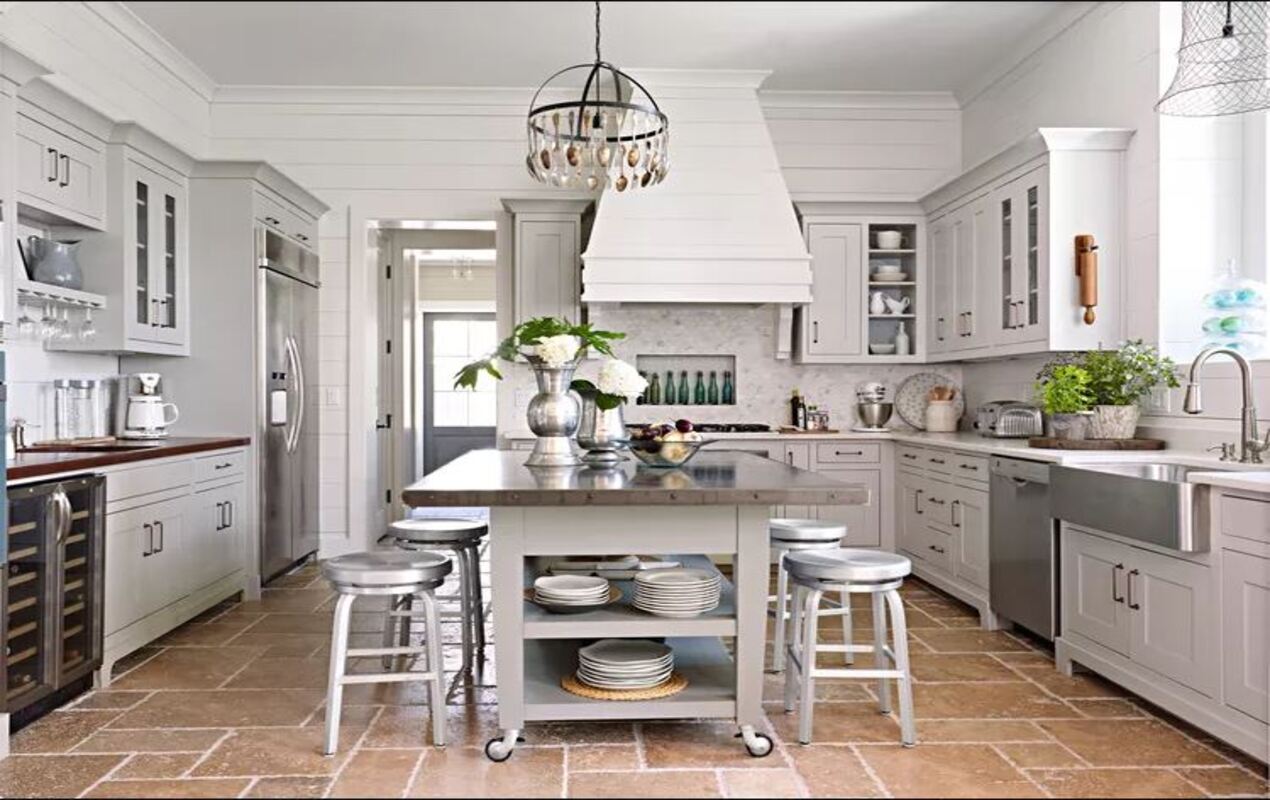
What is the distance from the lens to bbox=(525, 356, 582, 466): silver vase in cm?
331

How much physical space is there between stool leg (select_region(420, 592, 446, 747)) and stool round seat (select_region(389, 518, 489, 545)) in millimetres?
593

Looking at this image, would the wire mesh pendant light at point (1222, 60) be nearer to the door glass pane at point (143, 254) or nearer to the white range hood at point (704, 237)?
the white range hood at point (704, 237)

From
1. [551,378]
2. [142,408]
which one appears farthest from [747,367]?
[142,408]

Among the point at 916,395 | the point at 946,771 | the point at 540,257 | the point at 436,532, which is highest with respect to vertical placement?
the point at 540,257

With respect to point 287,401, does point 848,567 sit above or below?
below

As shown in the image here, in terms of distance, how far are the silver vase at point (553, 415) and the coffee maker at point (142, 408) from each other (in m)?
2.34

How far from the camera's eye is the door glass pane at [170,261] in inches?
188

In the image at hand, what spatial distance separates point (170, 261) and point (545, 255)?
6.84ft

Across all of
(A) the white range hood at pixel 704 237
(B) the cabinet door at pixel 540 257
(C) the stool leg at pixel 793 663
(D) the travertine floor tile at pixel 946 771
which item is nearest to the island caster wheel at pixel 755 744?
(D) the travertine floor tile at pixel 946 771

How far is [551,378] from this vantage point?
10.8ft

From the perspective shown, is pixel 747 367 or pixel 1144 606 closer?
pixel 1144 606

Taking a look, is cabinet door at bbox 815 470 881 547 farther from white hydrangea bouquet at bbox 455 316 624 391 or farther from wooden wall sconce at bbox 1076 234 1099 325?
white hydrangea bouquet at bbox 455 316 624 391

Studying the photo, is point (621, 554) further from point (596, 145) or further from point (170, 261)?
point (170, 261)

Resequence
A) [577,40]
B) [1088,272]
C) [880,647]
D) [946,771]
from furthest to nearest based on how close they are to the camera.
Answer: [577,40]
[1088,272]
[880,647]
[946,771]
